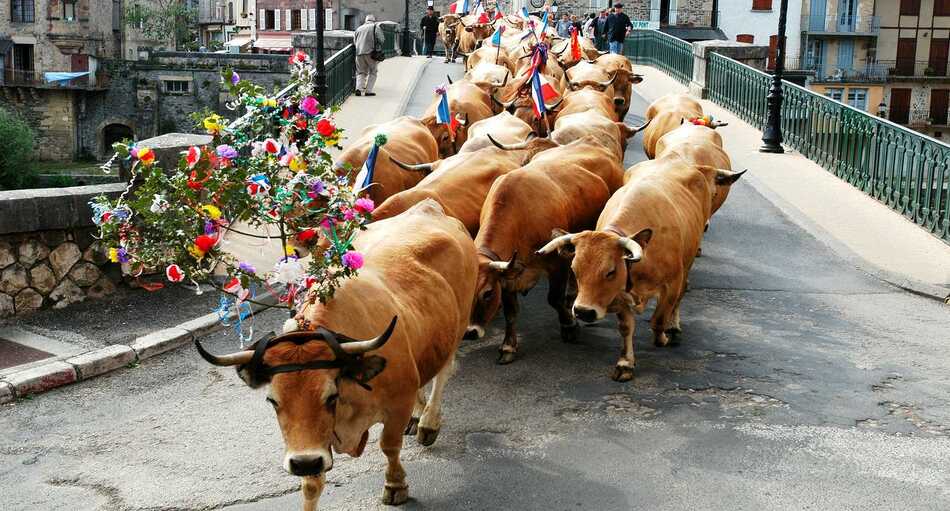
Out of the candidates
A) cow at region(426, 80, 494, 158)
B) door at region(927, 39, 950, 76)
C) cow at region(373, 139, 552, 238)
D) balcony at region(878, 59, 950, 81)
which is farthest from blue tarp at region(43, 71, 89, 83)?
cow at region(373, 139, 552, 238)

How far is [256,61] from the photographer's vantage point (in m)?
62.8

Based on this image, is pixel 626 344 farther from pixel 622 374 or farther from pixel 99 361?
pixel 99 361

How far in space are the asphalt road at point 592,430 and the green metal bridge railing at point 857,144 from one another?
12.6ft

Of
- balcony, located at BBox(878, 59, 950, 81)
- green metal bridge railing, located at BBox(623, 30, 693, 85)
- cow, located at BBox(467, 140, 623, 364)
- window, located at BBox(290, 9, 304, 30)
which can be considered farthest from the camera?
window, located at BBox(290, 9, 304, 30)

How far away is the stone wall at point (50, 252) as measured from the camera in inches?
398

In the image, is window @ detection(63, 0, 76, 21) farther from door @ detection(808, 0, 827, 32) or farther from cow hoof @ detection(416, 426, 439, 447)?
cow hoof @ detection(416, 426, 439, 447)

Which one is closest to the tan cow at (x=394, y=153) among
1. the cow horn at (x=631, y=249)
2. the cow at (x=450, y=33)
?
the cow horn at (x=631, y=249)

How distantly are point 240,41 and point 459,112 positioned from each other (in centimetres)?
7098

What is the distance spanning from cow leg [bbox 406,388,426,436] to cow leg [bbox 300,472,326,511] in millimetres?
1628

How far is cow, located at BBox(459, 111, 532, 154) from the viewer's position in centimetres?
1320

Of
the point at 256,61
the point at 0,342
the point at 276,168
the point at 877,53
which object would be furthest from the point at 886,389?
the point at 877,53

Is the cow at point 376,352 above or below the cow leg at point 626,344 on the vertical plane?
above

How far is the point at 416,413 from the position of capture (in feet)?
26.0

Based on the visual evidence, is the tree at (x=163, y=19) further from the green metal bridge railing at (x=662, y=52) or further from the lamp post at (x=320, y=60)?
the lamp post at (x=320, y=60)
